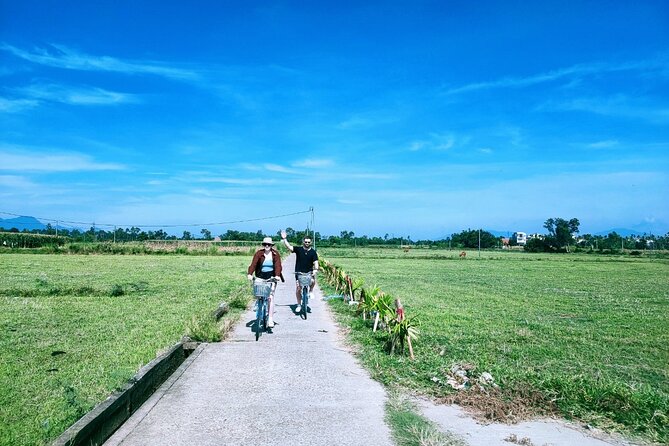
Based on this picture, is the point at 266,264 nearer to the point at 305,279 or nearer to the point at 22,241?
the point at 305,279

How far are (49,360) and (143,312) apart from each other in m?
4.75

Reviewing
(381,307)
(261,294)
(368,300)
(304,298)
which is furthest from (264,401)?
(304,298)

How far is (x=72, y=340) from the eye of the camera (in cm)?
881

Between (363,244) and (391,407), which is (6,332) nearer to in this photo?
(391,407)

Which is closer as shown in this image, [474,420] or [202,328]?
[474,420]

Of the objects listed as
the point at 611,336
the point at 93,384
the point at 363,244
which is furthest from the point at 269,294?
the point at 363,244

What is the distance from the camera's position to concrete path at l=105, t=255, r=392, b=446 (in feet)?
14.0

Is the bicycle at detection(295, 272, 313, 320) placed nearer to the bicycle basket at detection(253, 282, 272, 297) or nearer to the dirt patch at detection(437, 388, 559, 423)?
the bicycle basket at detection(253, 282, 272, 297)

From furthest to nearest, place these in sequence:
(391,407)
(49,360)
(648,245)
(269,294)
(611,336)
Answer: (648,245)
(611,336)
(269,294)
(49,360)
(391,407)

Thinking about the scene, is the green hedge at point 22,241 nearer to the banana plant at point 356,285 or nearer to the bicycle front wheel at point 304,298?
the banana plant at point 356,285

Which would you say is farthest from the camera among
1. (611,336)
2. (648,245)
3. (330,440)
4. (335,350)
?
(648,245)

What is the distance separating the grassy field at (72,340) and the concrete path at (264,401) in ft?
2.71

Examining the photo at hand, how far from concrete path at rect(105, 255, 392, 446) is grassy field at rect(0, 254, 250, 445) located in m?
0.83

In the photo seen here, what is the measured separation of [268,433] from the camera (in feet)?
14.2
